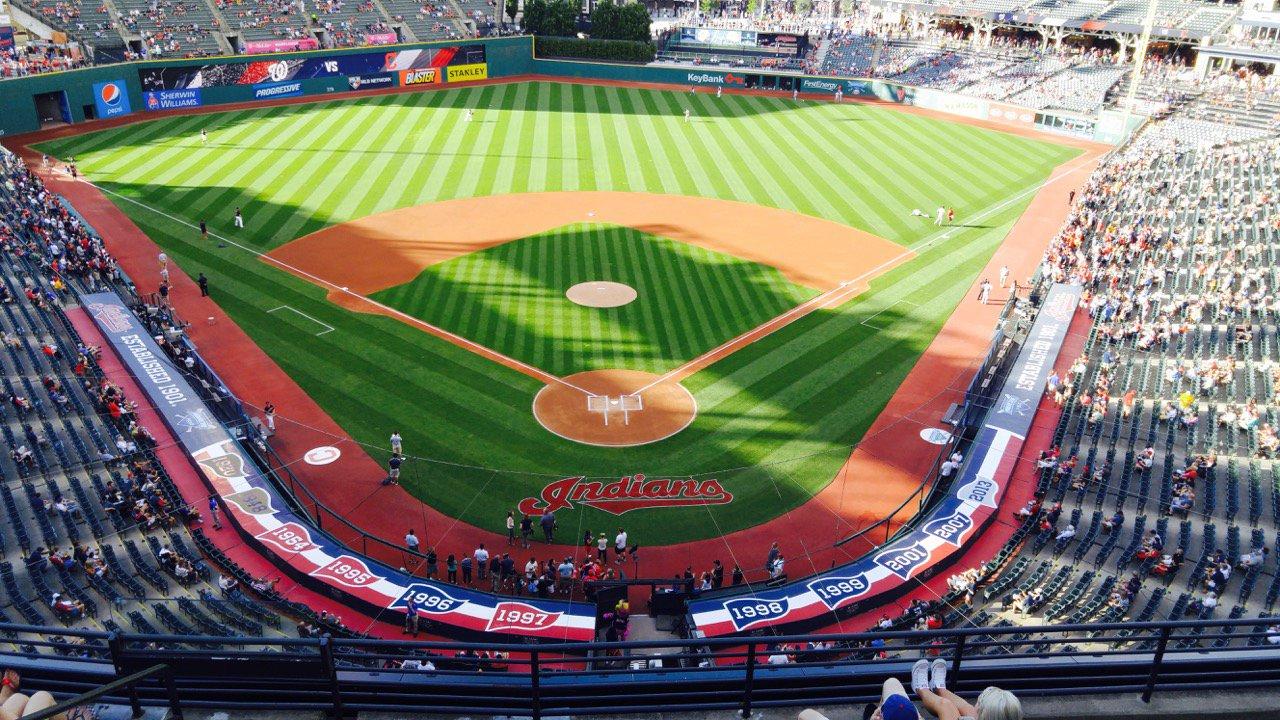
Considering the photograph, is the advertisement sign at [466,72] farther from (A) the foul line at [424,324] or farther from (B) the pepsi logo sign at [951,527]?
(B) the pepsi logo sign at [951,527]

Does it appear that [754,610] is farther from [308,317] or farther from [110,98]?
[110,98]

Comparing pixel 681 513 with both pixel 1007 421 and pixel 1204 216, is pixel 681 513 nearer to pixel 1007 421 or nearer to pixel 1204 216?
pixel 1007 421

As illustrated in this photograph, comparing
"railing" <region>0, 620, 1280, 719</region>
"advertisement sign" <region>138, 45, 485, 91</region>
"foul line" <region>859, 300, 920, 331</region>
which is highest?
"advertisement sign" <region>138, 45, 485, 91</region>

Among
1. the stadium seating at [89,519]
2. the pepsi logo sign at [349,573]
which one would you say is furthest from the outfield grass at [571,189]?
the stadium seating at [89,519]

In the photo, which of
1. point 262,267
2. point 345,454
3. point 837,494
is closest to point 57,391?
point 345,454

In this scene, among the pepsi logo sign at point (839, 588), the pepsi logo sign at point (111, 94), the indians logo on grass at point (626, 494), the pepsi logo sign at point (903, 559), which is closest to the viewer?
the pepsi logo sign at point (839, 588)

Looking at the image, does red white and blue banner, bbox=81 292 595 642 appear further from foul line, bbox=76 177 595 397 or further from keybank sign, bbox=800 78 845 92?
keybank sign, bbox=800 78 845 92

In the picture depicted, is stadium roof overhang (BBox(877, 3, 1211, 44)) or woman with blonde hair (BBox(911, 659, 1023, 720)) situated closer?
woman with blonde hair (BBox(911, 659, 1023, 720))

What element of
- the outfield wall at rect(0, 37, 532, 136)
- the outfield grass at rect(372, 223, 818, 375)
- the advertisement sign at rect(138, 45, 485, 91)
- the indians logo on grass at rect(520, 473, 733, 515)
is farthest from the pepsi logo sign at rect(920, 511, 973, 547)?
the advertisement sign at rect(138, 45, 485, 91)
